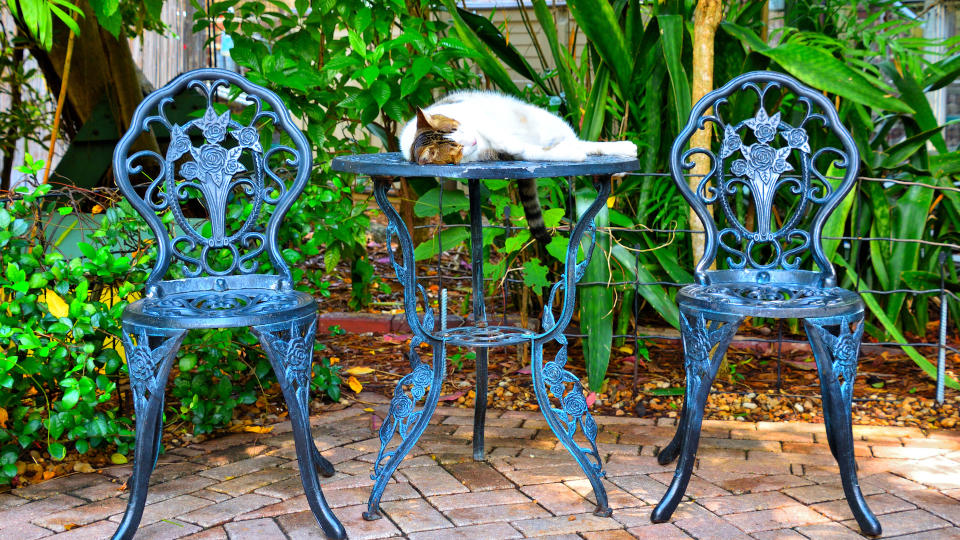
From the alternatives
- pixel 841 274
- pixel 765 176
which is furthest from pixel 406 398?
pixel 841 274

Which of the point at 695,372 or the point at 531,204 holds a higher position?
the point at 531,204

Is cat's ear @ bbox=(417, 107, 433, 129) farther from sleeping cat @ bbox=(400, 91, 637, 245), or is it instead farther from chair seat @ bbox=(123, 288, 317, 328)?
chair seat @ bbox=(123, 288, 317, 328)

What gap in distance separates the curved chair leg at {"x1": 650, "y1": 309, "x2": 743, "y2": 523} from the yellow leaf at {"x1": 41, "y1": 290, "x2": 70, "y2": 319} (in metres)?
1.95

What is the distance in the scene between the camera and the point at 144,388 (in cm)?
242

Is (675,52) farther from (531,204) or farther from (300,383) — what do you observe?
(300,383)

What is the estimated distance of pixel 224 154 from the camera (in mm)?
2832

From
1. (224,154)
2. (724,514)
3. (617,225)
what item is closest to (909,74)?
(617,225)

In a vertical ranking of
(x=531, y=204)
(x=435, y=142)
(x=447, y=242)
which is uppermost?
(x=435, y=142)

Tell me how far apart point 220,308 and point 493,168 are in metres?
0.90

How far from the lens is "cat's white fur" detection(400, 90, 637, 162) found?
2.67m

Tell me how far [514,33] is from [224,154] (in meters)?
Answer: 4.72

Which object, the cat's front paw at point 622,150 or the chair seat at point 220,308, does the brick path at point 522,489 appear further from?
the cat's front paw at point 622,150

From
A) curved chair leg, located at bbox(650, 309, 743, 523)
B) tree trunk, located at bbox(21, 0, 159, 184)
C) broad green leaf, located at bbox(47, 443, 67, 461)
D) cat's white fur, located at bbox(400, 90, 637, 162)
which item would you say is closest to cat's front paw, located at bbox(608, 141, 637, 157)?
cat's white fur, located at bbox(400, 90, 637, 162)

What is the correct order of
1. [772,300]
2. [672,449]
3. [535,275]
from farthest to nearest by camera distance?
[535,275], [672,449], [772,300]
